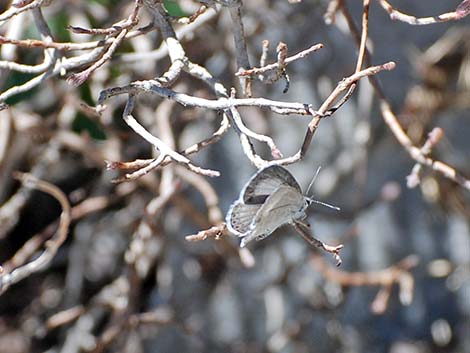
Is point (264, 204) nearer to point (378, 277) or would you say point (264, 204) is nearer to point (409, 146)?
point (409, 146)

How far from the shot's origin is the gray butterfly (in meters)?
1.06

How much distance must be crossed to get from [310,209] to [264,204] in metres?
1.11

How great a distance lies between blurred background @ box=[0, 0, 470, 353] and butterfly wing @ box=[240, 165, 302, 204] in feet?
3.21

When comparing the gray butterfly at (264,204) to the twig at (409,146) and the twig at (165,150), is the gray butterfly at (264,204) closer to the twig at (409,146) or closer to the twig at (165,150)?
the twig at (165,150)

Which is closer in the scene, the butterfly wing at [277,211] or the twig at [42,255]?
the butterfly wing at [277,211]

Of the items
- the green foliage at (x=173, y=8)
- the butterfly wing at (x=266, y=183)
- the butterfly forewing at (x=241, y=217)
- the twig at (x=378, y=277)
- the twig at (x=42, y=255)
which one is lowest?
the twig at (x=378, y=277)

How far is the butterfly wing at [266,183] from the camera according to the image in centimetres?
104

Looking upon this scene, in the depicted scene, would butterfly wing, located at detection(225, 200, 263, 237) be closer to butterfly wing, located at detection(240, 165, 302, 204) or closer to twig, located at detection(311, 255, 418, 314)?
butterfly wing, located at detection(240, 165, 302, 204)

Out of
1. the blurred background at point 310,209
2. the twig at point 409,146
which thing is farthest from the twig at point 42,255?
the twig at point 409,146

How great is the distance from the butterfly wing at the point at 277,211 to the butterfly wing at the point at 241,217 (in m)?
0.01

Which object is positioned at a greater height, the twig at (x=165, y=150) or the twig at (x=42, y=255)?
the twig at (x=165, y=150)

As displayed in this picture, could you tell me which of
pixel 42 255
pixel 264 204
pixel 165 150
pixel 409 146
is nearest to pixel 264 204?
pixel 264 204

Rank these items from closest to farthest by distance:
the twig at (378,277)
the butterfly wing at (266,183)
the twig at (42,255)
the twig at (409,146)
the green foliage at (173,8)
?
the butterfly wing at (266,183) → the twig at (409,146) → the twig at (42,255) → the green foliage at (173,8) → the twig at (378,277)

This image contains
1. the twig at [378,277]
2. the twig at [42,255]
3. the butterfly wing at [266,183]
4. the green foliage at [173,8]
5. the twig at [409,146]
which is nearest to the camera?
the butterfly wing at [266,183]
